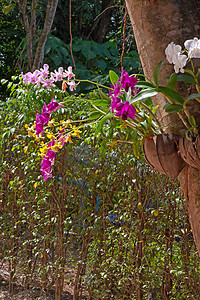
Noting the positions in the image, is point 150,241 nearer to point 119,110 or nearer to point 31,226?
point 31,226

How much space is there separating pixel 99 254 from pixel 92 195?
0.47 m

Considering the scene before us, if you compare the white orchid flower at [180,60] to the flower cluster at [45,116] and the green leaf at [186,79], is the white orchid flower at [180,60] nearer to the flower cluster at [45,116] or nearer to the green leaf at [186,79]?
the green leaf at [186,79]

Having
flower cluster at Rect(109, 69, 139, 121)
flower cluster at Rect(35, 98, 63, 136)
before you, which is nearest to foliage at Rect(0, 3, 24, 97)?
flower cluster at Rect(35, 98, 63, 136)

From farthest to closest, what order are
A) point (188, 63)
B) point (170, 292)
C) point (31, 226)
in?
point (31, 226) < point (170, 292) < point (188, 63)

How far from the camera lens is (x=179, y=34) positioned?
95cm

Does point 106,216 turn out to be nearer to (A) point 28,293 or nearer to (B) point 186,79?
(A) point 28,293

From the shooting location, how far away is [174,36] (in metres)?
0.95

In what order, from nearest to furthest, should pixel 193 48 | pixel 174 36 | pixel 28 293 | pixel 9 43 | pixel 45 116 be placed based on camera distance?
pixel 193 48 < pixel 174 36 < pixel 45 116 < pixel 28 293 < pixel 9 43

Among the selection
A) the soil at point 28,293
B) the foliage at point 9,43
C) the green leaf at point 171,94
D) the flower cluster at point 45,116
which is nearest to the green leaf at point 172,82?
the green leaf at point 171,94

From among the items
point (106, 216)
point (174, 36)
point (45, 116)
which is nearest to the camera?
point (174, 36)

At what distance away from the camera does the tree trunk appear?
0.94 m

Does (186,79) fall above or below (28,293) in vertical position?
above

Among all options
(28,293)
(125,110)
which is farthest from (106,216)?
(125,110)

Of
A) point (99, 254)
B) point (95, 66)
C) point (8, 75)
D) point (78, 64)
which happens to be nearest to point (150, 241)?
point (99, 254)
